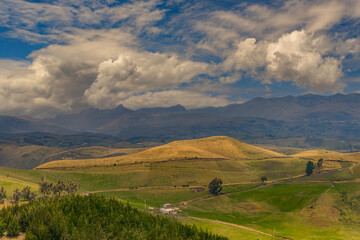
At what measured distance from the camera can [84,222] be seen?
2758 inches

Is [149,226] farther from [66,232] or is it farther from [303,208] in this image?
[303,208]

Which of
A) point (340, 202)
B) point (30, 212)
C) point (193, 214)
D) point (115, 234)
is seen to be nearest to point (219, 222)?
point (193, 214)

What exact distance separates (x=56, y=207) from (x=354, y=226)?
524ft

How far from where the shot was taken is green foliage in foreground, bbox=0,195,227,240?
61.7 m

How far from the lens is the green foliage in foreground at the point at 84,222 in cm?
6172

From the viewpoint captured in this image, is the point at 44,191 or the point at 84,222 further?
the point at 44,191

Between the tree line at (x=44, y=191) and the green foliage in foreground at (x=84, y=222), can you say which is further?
the tree line at (x=44, y=191)

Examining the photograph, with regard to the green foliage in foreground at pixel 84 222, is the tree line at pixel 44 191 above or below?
below

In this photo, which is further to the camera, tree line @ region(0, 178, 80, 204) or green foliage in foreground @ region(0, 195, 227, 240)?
tree line @ region(0, 178, 80, 204)

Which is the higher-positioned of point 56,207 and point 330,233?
point 56,207

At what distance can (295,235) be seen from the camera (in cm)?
14425

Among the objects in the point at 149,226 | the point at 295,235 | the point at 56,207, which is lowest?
the point at 295,235

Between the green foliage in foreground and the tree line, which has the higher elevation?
the green foliage in foreground

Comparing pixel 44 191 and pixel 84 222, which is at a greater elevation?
pixel 84 222
